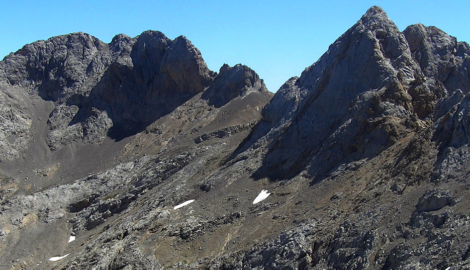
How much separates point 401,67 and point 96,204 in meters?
41.0

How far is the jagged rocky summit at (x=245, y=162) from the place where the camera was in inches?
1223

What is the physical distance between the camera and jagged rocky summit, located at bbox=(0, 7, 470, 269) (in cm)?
3106

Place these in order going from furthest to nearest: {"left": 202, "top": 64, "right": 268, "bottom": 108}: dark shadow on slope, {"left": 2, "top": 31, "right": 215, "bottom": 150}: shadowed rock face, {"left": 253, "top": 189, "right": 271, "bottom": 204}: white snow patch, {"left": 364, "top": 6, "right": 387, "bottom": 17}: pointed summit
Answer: {"left": 2, "top": 31, "right": 215, "bottom": 150}: shadowed rock face
{"left": 202, "top": 64, "right": 268, "bottom": 108}: dark shadow on slope
{"left": 364, "top": 6, "right": 387, "bottom": 17}: pointed summit
{"left": 253, "top": 189, "right": 271, "bottom": 204}: white snow patch

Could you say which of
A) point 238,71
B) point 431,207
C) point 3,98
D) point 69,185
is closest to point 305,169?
point 431,207

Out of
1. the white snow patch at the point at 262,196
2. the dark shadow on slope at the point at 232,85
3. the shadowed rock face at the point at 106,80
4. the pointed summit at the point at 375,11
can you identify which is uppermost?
the shadowed rock face at the point at 106,80

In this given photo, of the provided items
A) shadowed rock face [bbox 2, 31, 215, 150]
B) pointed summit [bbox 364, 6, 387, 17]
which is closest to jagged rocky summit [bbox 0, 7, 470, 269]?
pointed summit [bbox 364, 6, 387, 17]

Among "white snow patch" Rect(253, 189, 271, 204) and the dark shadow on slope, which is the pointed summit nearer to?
"white snow patch" Rect(253, 189, 271, 204)

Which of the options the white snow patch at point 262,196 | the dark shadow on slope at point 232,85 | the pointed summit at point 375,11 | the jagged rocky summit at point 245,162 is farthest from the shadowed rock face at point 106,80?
the white snow patch at point 262,196

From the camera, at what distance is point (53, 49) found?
10331cm

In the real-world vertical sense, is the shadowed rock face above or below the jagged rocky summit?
above

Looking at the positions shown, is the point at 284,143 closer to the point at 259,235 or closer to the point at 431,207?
the point at 259,235

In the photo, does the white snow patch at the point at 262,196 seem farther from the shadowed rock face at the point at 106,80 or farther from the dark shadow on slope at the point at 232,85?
the shadowed rock face at the point at 106,80

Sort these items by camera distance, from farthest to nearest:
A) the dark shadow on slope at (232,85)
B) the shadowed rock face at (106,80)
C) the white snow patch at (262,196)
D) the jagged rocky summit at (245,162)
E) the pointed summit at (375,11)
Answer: the shadowed rock face at (106,80)
the dark shadow on slope at (232,85)
the pointed summit at (375,11)
the white snow patch at (262,196)
the jagged rocky summit at (245,162)

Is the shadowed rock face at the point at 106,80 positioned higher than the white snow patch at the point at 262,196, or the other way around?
the shadowed rock face at the point at 106,80
